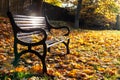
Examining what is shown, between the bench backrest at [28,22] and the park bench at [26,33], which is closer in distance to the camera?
the park bench at [26,33]

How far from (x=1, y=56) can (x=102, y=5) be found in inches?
706

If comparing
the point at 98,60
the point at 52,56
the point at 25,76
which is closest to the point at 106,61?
the point at 98,60

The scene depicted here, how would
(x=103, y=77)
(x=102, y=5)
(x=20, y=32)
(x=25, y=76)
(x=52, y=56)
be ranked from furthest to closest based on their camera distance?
(x=102, y=5) → (x=52, y=56) → (x=20, y=32) → (x=103, y=77) → (x=25, y=76)

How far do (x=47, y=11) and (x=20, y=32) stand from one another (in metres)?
18.4

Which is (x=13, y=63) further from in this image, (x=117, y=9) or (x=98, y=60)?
(x=117, y=9)

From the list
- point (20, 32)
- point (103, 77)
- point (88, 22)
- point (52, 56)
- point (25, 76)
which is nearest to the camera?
point (25, 76)

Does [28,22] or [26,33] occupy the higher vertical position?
[28,22]

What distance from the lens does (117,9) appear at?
23672 millimetres

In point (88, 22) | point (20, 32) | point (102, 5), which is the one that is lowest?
point (88, 22)

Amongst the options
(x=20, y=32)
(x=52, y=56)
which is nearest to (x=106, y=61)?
(x=52, y=56)

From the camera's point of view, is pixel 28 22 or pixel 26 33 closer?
pixel 26 33

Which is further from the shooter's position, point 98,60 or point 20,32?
point 98,60

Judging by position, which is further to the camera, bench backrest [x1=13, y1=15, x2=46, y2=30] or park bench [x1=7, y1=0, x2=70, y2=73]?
bench backrest [x1=13, y1=15, x2=46, y2=30]

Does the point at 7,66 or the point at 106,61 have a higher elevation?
the point at 7,66
